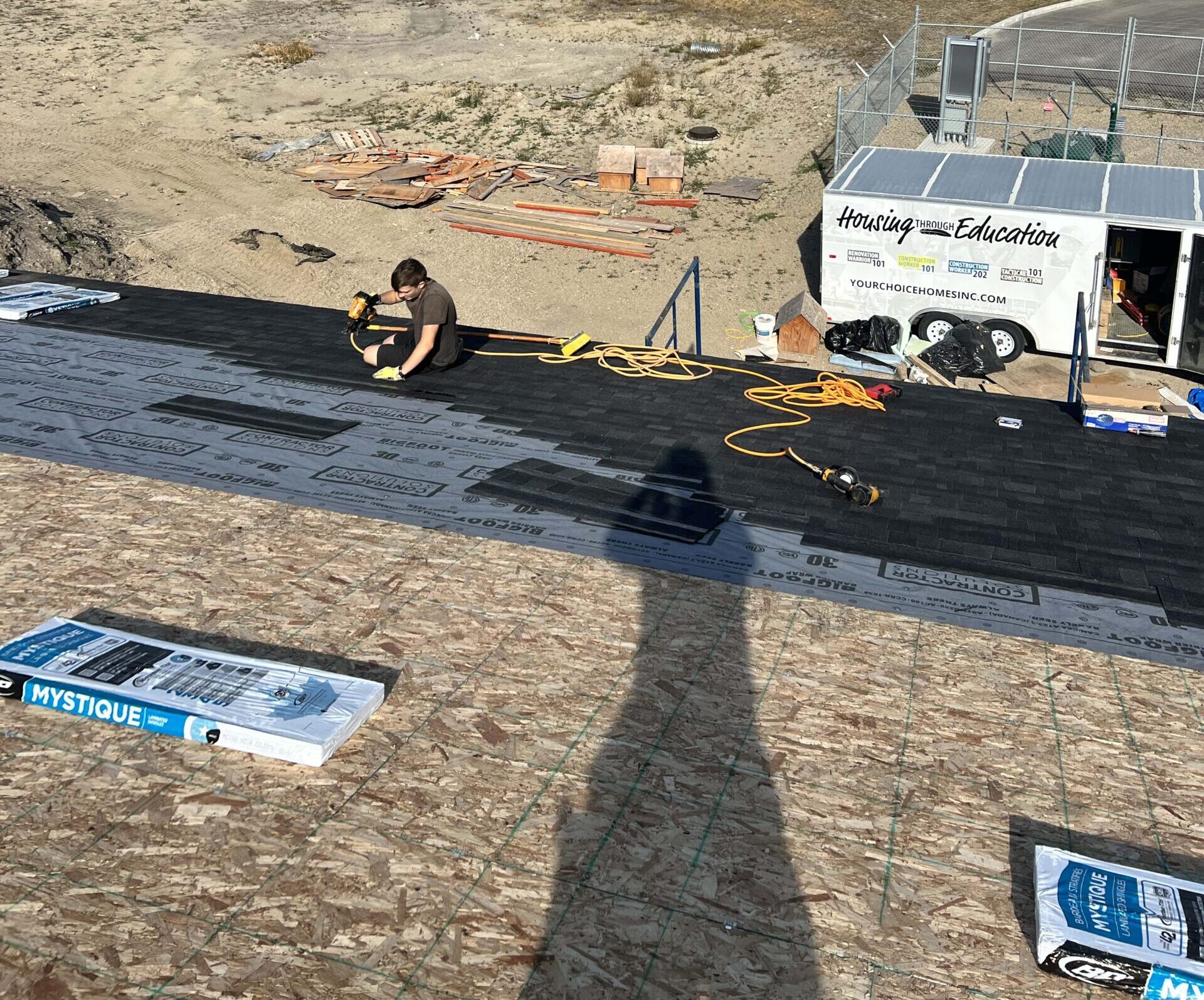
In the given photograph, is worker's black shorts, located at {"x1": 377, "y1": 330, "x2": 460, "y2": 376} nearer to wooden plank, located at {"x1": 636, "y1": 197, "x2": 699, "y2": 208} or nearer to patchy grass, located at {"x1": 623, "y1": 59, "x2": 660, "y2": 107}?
wooden plank, located at {"x1": 636, "y1": 197, "x2": 699, "y2": 208}

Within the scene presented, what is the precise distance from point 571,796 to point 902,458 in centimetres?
543

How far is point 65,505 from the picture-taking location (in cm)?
821

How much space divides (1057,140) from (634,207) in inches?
413

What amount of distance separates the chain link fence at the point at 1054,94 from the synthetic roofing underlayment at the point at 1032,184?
12.3ft

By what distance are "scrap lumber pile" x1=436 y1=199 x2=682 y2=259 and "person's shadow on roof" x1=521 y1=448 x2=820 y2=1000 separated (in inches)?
798

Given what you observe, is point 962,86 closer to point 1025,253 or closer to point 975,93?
point 975,93

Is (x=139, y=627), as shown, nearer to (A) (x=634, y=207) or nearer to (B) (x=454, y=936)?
(B) (x=454, y=936)

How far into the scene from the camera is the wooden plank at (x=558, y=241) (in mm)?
25406

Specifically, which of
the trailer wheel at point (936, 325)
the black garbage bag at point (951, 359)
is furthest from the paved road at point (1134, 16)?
the black garbage bag at point (951, 359)

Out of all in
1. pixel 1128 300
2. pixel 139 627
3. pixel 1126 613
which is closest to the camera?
pixel 139 627

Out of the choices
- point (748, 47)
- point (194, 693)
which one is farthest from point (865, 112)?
point (194, 693)

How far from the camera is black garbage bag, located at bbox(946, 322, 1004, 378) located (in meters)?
18.7

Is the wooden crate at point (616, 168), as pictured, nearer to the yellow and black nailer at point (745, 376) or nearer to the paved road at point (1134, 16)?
the paved road at point (1134, 16)

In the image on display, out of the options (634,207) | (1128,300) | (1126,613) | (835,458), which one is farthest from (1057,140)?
(1126,613)
